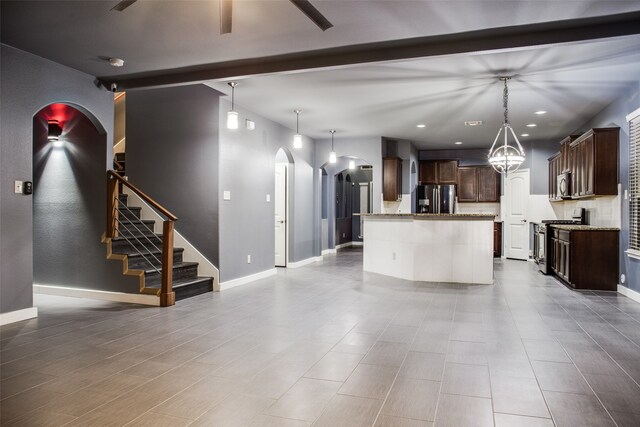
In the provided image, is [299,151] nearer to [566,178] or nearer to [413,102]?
[413,102]

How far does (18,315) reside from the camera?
14.2 ft

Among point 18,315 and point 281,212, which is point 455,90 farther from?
point 18,315

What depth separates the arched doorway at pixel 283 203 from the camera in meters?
8.59

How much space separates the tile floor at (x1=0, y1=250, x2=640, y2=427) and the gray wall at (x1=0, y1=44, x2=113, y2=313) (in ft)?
1.50

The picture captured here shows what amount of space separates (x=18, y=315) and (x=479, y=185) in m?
9.93

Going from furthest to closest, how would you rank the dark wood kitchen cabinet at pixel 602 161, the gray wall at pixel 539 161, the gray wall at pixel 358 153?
1. the gray wall at pixel 539 161
2. the gray wall at pixel 358 153
3. the dark wood kitchen cabinet at pixel 602 161

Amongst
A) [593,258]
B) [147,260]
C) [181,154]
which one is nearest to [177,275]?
→ [147,260]

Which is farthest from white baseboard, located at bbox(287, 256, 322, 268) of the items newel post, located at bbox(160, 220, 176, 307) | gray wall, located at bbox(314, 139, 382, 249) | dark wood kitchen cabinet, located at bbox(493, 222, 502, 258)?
dark wood kitchen cabinet, located at bbox(493, 222, 502, 258)

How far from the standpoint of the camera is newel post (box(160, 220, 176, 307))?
5.04 meters

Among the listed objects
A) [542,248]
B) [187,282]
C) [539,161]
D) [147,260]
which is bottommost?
[187,282]

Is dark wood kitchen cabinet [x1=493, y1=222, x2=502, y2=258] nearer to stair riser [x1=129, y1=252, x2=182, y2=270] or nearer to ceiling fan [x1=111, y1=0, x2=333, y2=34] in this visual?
stair riser [x1=129, y1=252, x2=182, y2=270]

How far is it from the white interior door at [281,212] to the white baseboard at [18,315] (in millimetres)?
4686

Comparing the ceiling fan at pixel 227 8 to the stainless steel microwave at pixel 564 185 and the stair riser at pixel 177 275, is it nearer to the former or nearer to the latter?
the stair riser at pixel 177 275

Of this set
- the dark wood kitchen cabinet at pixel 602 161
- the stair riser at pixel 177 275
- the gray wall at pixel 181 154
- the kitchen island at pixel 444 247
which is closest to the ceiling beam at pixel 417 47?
the gray wall at pixel 181 154
